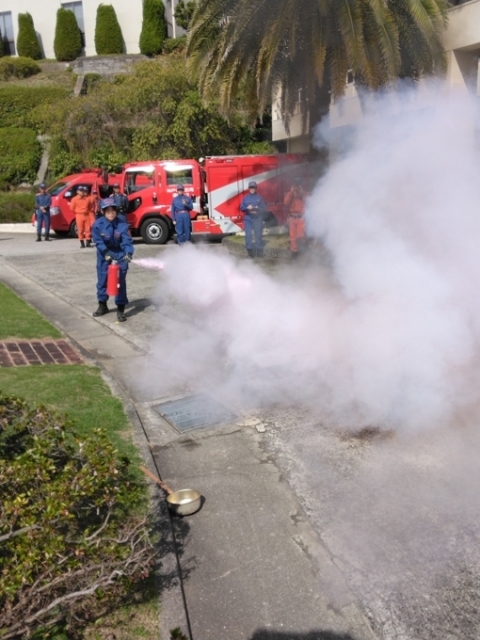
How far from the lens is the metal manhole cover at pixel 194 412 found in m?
4.95

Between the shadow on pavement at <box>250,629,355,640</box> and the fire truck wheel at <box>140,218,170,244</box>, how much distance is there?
1495 cm

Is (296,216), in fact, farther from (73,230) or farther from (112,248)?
(73,230)

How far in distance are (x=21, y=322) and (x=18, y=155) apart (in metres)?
21.2

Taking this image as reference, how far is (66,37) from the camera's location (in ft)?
109

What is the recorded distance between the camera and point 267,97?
11594 mm

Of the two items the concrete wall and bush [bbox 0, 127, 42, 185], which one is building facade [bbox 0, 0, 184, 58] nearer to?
bush [bbox 0, 127, 42, 185]

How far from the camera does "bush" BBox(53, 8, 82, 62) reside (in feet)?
109

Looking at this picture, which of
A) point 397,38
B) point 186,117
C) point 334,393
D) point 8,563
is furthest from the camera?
point 186,117

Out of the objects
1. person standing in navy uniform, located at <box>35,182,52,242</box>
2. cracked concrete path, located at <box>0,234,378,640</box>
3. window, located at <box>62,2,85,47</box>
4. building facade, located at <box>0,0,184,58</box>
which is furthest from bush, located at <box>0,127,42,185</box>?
cracked concrete path, located at <box>0,234,378,640</box>

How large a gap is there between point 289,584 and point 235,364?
3.33m

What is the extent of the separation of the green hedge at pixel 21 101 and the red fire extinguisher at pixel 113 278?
22754mm

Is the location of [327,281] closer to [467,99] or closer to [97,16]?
[467,99]

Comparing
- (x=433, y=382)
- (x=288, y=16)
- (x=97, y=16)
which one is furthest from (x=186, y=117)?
(x=433, y=382)

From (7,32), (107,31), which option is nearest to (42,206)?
(107,31)
